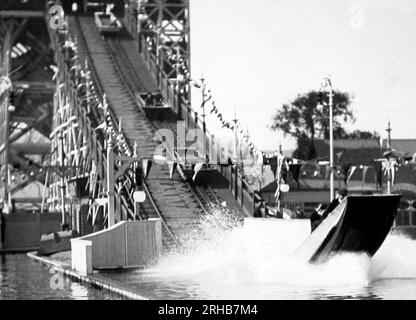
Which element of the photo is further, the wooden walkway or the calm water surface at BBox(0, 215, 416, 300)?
the wooden walkway

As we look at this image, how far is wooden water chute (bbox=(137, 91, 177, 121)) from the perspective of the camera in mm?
59875

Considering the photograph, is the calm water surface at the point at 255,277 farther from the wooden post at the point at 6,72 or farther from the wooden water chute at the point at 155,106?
the wooden post at the point at 6,72

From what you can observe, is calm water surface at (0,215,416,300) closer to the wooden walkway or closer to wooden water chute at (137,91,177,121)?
the wooden walkway

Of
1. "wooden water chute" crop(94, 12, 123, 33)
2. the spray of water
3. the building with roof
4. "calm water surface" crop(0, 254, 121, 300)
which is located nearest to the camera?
"calm water surface" crop(0, 254, 121, 300)

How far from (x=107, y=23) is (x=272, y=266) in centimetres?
4917

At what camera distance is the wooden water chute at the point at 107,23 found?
74750mm

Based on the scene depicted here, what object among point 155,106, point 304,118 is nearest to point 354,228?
point 155,106

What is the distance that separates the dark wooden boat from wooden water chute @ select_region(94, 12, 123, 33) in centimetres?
4751

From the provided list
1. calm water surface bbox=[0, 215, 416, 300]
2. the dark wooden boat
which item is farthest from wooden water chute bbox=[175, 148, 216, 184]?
the dark wooden boat

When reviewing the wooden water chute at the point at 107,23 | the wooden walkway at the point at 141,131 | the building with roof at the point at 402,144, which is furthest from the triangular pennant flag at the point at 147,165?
the wooden water chute at the point at 107,23

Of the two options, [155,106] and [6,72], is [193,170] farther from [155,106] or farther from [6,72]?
[6,72]

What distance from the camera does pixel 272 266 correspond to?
2988 cm
